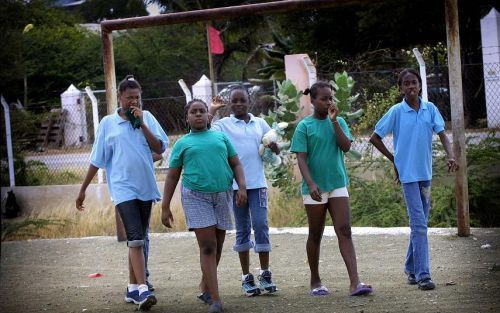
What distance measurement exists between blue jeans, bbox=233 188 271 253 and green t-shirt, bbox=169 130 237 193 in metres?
0.55

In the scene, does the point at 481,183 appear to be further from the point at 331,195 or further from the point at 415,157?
the point at 331,195

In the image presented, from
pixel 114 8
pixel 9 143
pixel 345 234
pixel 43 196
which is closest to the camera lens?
pixel 345 234

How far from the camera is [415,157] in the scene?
746cm

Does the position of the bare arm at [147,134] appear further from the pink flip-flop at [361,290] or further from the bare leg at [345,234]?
the pink flip-flop at [361,290]

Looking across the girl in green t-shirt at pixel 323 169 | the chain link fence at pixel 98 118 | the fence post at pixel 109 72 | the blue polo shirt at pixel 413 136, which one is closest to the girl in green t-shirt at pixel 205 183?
the girl in green t-shirt at pixel 323 169

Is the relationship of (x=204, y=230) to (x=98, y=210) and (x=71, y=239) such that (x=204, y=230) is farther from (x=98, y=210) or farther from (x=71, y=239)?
(x=98, y=210)

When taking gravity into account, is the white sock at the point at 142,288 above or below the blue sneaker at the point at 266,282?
above

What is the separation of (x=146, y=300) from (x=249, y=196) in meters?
1.19

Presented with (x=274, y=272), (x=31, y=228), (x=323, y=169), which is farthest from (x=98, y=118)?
(x=323, y=169)

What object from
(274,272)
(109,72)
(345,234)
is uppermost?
(109,72)

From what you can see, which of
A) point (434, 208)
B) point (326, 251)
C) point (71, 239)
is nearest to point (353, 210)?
point (434, 208)

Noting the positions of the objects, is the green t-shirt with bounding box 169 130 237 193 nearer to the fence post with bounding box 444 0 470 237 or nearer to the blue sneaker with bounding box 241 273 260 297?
the blue sneaker with bounding box 241 273 260 297

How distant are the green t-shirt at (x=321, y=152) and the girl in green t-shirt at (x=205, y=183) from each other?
563 mm

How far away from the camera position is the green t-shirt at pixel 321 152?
23.7 ft
